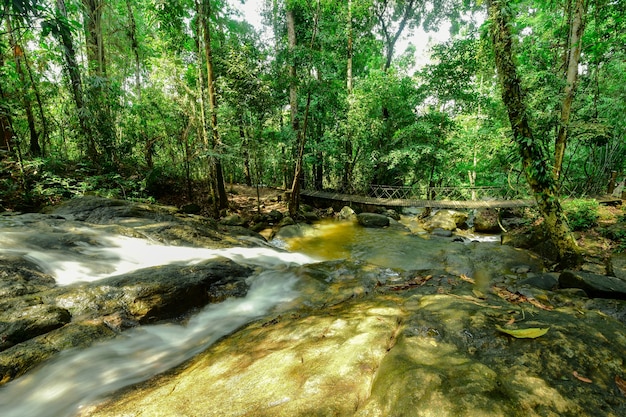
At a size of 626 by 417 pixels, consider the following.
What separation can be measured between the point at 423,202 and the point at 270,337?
10712 mm

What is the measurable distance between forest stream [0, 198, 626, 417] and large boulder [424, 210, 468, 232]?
5848mm

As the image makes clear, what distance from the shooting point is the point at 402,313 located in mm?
2719

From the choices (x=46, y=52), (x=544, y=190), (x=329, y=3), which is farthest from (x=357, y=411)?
(x=329, y=3)

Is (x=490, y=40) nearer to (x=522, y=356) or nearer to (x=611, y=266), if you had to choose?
(x=611, y=266)

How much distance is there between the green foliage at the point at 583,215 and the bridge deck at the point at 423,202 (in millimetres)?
1843

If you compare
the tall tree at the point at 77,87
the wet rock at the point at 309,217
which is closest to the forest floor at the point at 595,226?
the wet rock at the point at 309,217

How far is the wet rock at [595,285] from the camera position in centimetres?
390

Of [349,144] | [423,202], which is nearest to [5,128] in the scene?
[349,144]

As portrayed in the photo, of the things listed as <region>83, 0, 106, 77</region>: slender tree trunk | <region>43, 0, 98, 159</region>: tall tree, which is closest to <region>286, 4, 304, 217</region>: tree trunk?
<region>43, 0, 98, 159</region>: tall tree

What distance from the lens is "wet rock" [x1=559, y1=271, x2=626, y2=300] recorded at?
390cm

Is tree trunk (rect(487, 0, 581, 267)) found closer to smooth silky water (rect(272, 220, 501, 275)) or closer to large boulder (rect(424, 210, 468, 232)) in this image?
smooth silky water (rect(272, 220, 501, 275))

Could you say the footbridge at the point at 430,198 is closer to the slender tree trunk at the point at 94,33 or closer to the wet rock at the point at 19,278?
the slender tree trunk at the point at 94,33

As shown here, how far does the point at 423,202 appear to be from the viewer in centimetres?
1188

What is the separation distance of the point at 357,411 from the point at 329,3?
13020 millimetres
